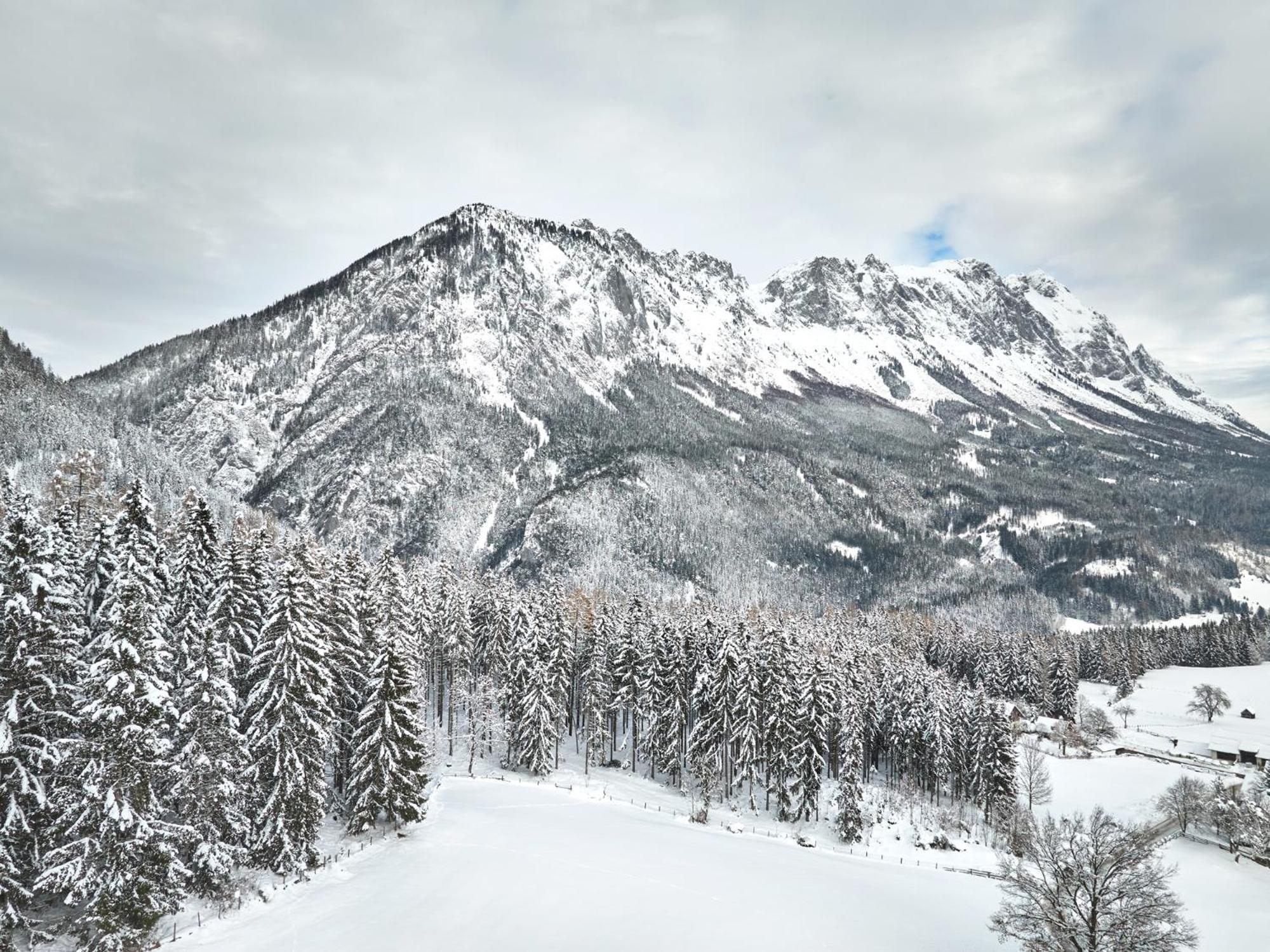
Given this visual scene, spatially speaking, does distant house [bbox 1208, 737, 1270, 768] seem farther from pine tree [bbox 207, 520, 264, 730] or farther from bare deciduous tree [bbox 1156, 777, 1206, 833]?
pine tree [bbox 207, 520, 264, 730]

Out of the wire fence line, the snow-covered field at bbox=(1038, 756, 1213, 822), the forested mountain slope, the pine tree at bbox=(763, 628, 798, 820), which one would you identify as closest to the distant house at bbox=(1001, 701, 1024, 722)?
the snow-covered field at bbox=(1038, 756, 1213, 822)

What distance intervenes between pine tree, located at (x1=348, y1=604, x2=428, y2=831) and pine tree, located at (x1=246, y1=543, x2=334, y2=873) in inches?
181

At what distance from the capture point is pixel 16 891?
23547mm

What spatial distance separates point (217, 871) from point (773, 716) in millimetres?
48261

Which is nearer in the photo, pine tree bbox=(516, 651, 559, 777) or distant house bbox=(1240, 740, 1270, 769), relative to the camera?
pine tree bbox=(516, 651, 559, 777)

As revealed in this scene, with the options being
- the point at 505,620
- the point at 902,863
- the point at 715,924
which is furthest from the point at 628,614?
the point at 715,924

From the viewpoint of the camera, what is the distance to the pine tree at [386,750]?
40062mm

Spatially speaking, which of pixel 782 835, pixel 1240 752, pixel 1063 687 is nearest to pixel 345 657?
pixel 782 835

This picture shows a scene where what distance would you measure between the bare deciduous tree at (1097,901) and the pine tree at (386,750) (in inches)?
1273

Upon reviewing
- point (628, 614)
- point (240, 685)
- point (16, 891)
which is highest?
point (628, 614)

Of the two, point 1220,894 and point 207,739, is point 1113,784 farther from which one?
point 207,739

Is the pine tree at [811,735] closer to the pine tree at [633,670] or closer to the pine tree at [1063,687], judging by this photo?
the pine tree at [633,670]

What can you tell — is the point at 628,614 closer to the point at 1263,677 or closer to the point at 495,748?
the point at 495,748

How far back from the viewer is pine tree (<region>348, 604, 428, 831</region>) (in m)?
40.1
